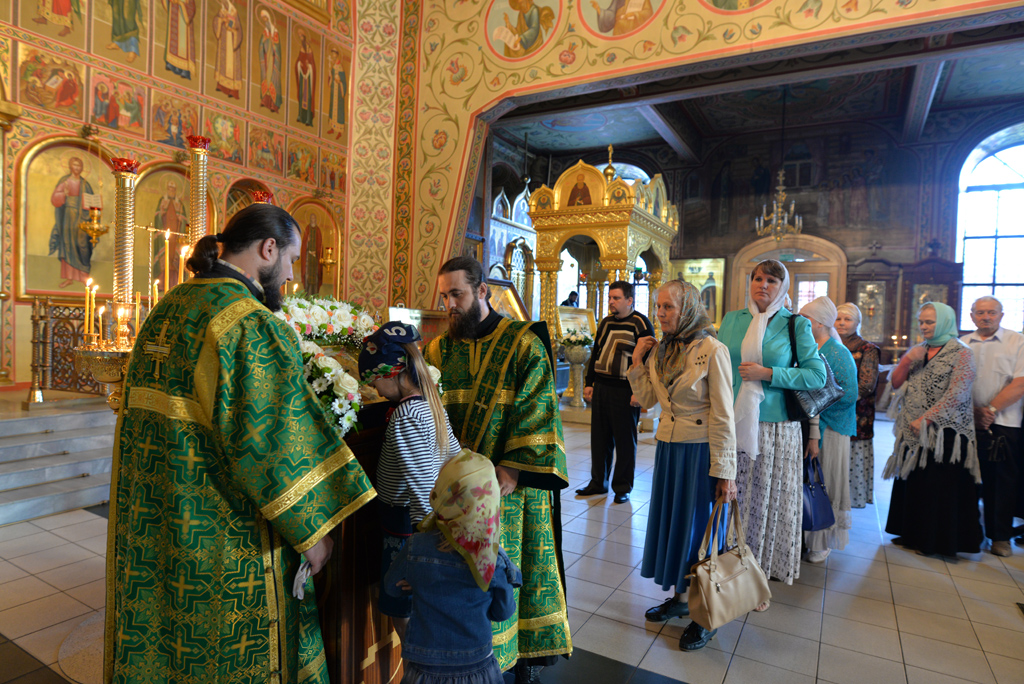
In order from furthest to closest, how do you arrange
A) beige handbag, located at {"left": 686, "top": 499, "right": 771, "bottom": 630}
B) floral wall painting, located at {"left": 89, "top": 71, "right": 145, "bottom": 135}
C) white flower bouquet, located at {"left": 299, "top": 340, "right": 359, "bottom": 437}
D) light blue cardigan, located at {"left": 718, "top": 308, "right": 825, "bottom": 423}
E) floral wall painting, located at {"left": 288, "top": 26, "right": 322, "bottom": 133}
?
floral wall painting, located at {"left": 288, "top": 26, "right": 322, "bottom": 133}
floral wall painting, located at {"left": 89, "top": 71, "right": 145, "bottom": 135}
light blue cardigan, located at {"left": 718, "top": 308, "right": 825, "bottom": 423}
beige handbag, located at {"left": 686, "top": 499, "right": 771, "bottom": 630}
white flower bouquet, located at {"left": 299, "top": 340, "right": 359, "bottom": 437}

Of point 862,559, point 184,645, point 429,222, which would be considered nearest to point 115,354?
point 184,645

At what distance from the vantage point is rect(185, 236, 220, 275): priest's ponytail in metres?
1.69

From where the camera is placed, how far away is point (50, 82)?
26.7ft

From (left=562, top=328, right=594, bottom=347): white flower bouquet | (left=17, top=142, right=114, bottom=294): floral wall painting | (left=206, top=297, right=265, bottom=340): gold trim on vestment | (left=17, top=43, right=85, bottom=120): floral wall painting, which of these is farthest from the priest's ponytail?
(left=17, top=43, right=85, bottom=120): floral wall painting

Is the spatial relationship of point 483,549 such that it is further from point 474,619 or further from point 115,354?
point 115,354

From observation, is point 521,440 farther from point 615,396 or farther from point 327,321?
point 615,396

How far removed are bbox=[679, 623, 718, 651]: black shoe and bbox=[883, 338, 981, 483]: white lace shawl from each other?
97.8 inches

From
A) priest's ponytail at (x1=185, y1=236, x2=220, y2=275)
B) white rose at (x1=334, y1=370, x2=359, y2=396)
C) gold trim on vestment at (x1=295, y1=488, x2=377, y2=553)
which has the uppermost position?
priest's ponytail at (x1=185, y1=236, x2=220, y2=275)

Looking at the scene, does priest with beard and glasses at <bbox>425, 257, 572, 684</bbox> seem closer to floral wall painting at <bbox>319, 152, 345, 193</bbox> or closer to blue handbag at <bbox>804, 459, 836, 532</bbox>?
blue handbag at <bbox>804, 459, 836, 532</bbox>

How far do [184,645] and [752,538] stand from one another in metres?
3.00

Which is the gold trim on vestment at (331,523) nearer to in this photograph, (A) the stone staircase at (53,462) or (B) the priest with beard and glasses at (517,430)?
(B) the priest with beard and glasses at (517,430)

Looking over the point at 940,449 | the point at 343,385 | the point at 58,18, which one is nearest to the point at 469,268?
the point at 343,385

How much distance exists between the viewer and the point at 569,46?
4.75m

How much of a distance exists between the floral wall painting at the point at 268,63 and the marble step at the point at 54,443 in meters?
7.03
